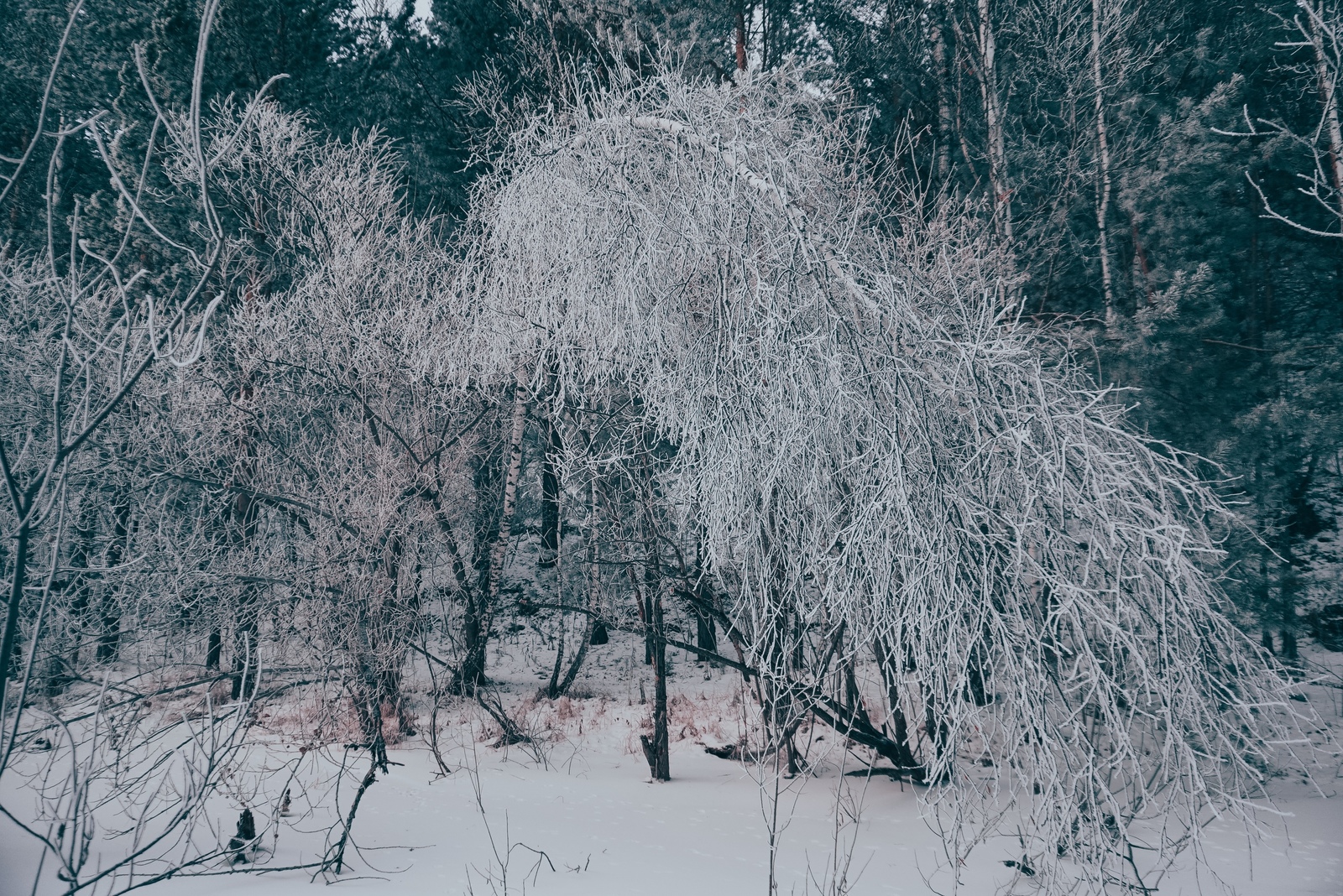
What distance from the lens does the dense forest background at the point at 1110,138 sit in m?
7.77

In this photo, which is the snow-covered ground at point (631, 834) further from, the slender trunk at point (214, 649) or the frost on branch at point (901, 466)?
the slender trunk at point (214, 649)

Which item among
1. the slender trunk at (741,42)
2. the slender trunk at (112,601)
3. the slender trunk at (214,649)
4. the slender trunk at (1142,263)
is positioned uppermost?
the slender trunk at (741,42)

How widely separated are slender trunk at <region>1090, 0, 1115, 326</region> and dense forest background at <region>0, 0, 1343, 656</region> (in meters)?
0.03

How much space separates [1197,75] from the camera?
882 cm

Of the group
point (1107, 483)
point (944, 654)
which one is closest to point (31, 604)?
point (944, 654)

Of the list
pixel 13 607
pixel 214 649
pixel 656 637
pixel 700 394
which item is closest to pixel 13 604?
pixel 13 607

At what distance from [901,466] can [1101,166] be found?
802cm

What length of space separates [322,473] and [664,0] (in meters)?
7.31

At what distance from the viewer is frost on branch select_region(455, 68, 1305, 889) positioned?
9.12 ft

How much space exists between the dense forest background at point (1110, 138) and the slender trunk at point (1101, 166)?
0.03 metres

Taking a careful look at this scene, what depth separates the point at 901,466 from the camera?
294 cm

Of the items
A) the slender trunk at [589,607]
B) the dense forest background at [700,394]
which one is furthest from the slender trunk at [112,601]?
the slender trunk at [589,607]

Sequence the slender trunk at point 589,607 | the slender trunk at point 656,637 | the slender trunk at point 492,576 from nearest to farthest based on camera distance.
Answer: the slender trunk at point 656,637
the slender trunk at point 492,576
the slender trunk at point 589,607

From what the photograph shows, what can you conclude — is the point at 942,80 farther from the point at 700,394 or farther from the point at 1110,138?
the point at 700,394
